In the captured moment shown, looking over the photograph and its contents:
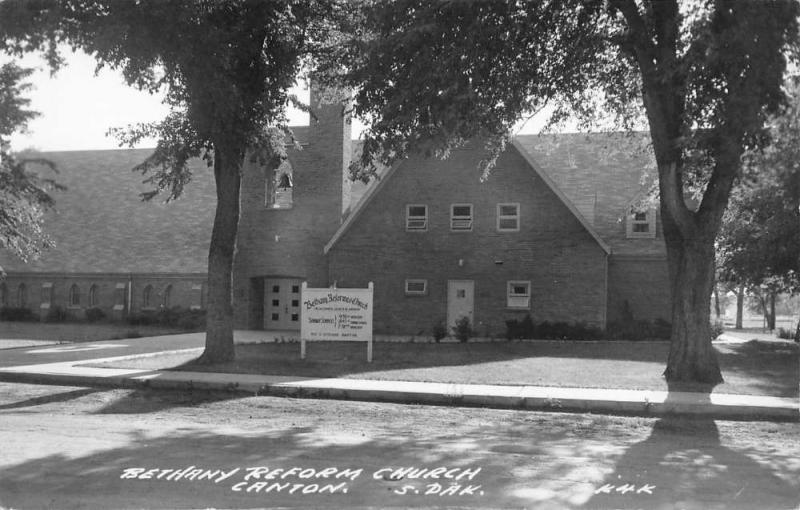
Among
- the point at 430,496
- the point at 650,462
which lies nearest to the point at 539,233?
A: the point at 650,462

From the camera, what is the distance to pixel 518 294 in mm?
30234

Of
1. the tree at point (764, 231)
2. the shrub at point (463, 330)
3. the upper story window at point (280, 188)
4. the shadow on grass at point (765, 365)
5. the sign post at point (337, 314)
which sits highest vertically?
the upper story window at point (280, 188)

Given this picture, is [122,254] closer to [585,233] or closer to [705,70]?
[585,233]

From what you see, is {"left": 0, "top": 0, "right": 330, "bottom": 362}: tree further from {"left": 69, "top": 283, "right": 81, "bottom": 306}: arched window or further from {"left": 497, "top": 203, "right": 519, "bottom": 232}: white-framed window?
{"left": 69, "top": 283, "right": 81, "bottom": 306}: arched window

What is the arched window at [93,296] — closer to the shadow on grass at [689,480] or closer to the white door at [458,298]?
Result: the white door at [458,298]

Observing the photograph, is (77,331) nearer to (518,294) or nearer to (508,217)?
(518,294)

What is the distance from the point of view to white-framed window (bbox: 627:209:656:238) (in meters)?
31.4

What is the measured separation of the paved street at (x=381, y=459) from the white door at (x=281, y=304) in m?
21.5

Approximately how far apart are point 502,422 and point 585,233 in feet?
62.8

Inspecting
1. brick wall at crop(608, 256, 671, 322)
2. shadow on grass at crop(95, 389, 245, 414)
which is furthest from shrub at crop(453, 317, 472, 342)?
shadow on grass at crop(95, 389, 245, 414)

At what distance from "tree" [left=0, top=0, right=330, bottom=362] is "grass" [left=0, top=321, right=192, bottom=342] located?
11139 mm

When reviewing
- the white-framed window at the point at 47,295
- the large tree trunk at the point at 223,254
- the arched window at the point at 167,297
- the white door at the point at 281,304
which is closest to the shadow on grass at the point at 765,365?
the large tree trunk at the point at 223,254

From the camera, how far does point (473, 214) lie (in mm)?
30578

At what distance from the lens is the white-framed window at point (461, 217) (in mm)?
30703
